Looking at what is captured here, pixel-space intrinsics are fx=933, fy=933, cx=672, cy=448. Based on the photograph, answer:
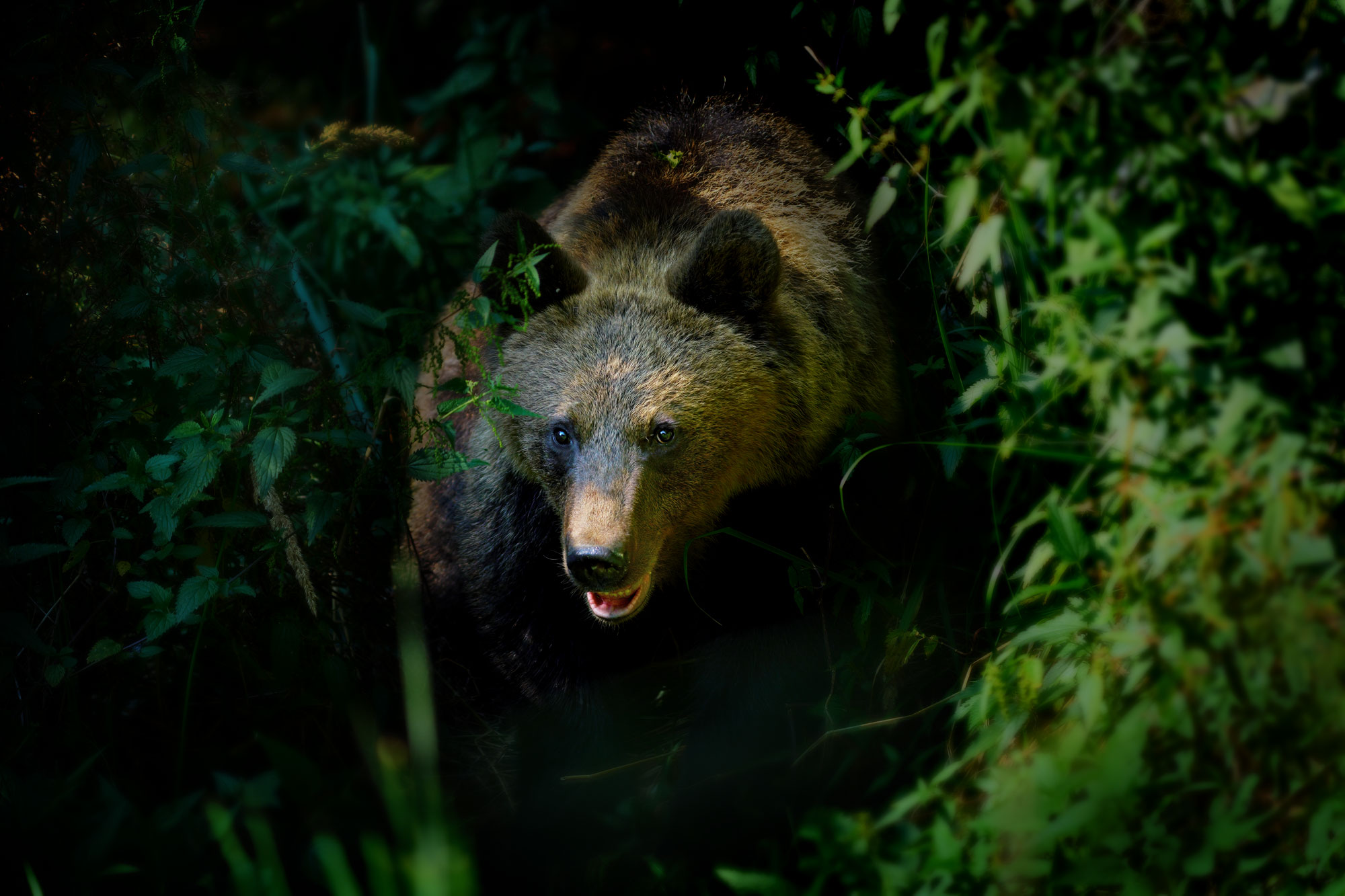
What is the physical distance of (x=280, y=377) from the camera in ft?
9.76

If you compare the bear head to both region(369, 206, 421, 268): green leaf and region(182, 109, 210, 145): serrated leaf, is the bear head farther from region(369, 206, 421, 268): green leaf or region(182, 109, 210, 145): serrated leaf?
region(369, 206, 421, 268): green leaf

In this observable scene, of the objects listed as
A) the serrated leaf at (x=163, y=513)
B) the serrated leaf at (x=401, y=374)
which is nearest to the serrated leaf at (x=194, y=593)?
the serrated leaf at (x=163, y=513)

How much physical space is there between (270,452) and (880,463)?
2079mm

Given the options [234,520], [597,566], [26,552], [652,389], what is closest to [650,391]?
[652,389]

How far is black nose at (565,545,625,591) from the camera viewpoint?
2.75 m

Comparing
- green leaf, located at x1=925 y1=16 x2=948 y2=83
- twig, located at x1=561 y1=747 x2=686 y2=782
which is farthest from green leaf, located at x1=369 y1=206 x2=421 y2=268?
green leaf, located at x1=925 y1=16 x2=948 y2=83

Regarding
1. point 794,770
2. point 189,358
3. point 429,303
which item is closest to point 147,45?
point 189,358

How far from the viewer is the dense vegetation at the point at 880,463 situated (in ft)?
6.00

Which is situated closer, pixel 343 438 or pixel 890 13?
pixel 890 13

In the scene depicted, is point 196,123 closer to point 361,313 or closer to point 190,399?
point 361,313

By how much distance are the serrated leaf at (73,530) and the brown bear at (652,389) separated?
1.16 meters

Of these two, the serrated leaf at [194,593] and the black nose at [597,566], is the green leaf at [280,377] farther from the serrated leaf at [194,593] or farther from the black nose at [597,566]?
the black nose at [597,566]

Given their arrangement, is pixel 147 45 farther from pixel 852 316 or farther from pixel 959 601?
pixel 959 601

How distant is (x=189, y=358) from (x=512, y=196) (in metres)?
2.79
